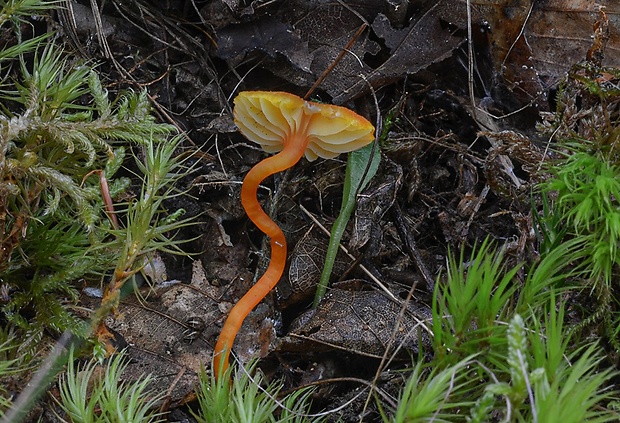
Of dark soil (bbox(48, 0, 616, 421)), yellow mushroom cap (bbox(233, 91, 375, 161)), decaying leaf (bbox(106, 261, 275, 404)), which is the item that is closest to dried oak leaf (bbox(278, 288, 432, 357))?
dark soil (bbox(48, 0, 616, 421))

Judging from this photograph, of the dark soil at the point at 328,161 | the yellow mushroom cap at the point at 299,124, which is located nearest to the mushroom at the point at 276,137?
the yellow mushroom cap at the point at 299,124

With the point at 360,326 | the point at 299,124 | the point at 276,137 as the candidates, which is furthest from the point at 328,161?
the point at 360,326

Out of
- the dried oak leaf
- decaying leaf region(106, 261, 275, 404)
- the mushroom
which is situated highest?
the mushroom

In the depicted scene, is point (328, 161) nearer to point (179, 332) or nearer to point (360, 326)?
point (360, 326)

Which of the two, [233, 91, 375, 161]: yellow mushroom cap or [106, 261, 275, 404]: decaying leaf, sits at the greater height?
[233, 91, 375, 161]: yellow mushroom cap

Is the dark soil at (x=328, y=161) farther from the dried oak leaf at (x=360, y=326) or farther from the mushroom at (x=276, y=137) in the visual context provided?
the mushroom at (x=276, y=137)

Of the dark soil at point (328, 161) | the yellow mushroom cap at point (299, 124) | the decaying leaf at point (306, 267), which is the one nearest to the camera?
the yellow mushroom cap at point (299, 124)

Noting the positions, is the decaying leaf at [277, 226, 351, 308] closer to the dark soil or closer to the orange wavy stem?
the dark soil
